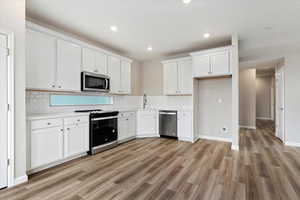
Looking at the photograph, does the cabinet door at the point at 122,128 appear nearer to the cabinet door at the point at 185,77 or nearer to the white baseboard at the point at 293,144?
the cabinet door at the point at 185,77

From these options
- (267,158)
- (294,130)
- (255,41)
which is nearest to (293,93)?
(294,130)

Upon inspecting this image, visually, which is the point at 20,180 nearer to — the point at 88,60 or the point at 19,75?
the point at 19,75

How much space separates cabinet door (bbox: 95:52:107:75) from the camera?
12.3ft

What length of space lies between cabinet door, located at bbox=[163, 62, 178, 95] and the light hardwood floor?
6.46 feet

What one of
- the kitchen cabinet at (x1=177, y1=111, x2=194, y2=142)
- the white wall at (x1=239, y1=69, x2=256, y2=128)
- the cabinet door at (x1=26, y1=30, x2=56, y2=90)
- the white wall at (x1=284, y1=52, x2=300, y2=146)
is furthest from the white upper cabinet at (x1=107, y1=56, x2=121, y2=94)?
the white wall at (x1=239, y1=69, x2=256, y2=128)

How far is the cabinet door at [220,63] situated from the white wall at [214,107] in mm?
685

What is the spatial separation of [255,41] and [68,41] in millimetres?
4562

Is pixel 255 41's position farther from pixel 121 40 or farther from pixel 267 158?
pixel 121 40

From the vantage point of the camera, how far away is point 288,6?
8.13 ft

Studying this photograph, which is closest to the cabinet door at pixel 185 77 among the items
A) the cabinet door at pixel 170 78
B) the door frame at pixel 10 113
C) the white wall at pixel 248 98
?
the cabinet door at pixel 170 78

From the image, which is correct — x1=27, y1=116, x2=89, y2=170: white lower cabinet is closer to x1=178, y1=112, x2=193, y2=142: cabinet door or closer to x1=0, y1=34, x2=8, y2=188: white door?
x1=0, y1=34, x2=8, y2=188: white door

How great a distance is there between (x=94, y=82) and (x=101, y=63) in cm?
58

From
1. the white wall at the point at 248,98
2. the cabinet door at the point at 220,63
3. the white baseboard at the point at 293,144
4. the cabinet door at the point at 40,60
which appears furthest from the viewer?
the white wall at the point at 248,98

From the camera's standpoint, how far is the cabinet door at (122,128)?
13.4 feet
